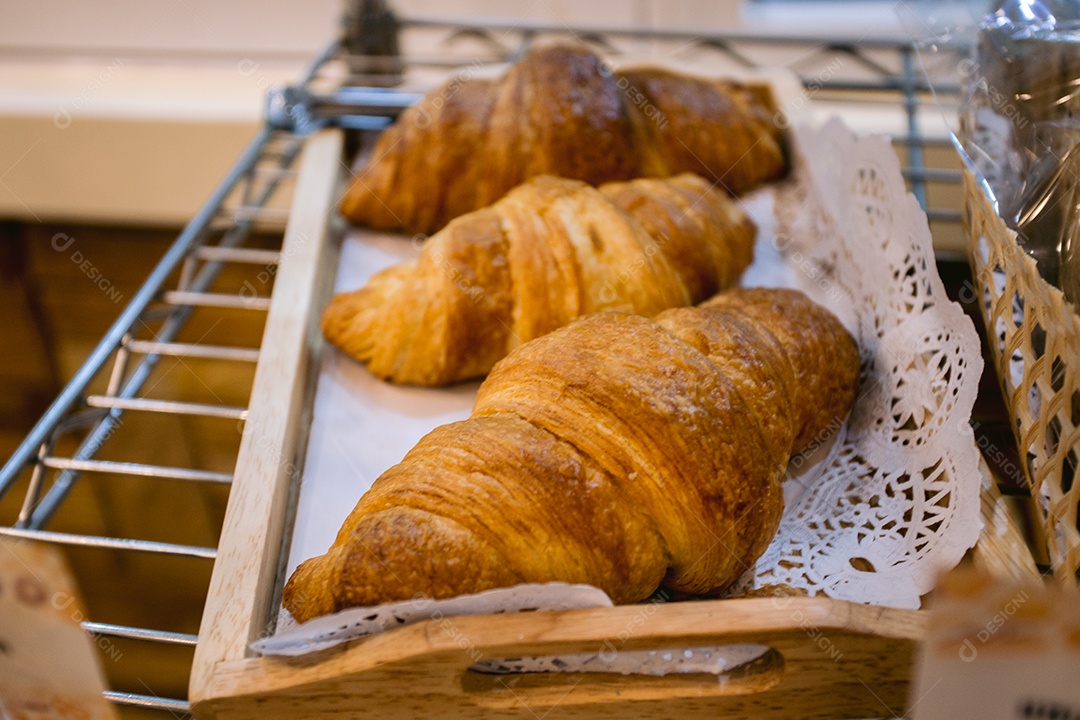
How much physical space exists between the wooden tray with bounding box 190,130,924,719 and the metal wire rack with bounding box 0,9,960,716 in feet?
0.21

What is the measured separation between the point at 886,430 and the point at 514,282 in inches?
20.2

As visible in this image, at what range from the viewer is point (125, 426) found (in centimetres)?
219

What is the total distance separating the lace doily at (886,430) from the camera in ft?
2.91

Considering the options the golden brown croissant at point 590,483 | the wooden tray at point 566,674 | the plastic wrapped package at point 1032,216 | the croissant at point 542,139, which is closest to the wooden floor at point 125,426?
the croissant at point 542,139

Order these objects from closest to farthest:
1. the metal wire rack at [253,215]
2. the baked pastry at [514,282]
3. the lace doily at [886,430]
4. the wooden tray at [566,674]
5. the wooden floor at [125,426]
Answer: the wooden tray at [566,674] → the lace doily at [886,430] → the metal wire rack at [253,215] → the baked pastry at [514,282] → the wooden floor at [125,426]

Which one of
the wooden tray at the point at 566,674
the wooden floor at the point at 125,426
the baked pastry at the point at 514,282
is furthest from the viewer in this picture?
the wooden floor at the point at 125,426

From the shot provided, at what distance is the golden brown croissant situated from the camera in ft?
2.59

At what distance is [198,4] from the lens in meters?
2.33

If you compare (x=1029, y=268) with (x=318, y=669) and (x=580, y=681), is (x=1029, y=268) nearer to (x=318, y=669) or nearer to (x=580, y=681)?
(x=580, y=681)

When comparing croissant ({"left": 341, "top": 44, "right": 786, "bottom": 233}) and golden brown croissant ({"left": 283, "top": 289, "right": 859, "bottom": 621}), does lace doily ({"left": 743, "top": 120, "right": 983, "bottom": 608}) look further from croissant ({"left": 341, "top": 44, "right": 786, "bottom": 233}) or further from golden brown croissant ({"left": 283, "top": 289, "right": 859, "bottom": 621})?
croissant ({"left": 341, "top": 44, "right": 786, "bottom": 233})

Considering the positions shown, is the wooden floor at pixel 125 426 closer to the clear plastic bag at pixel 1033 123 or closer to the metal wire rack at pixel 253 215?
the metal wire rack at pixel 253 215

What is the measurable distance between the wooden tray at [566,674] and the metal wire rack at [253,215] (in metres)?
0.06

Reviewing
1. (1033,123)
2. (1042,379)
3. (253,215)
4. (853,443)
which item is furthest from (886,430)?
(253,215)

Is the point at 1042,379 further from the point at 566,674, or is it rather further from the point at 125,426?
the point at 125,426
